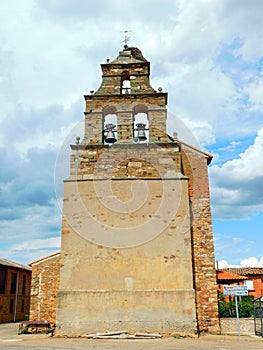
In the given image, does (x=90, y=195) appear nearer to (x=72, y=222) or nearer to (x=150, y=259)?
(x=72, y=222)

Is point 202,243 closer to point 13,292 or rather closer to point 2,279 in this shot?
point 2,279

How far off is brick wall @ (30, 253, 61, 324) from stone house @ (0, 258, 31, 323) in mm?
14209

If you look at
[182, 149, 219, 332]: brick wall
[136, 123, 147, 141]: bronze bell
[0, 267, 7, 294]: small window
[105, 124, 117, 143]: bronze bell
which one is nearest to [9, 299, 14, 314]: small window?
[0, 267, 7, 294]: small window

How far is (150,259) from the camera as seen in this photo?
11359mm

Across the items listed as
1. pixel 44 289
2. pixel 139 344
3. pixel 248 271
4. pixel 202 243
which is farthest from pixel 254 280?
pixel 139 344

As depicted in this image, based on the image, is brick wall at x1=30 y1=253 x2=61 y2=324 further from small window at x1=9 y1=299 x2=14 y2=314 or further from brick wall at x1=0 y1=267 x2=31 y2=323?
small window at x1=9 y1=299 x2=14 y2=314

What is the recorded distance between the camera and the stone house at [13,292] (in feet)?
87.4

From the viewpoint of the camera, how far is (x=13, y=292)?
28.3 meters

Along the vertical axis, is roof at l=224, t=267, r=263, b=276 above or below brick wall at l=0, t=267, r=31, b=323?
above

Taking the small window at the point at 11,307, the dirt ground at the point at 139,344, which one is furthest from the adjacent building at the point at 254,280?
the dirt ground at the point at 139,344

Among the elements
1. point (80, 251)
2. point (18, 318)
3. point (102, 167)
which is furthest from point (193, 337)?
point (18, 318)

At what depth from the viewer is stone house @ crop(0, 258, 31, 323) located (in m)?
26.6

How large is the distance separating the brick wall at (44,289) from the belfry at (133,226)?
279cm

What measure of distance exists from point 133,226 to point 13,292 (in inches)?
818
